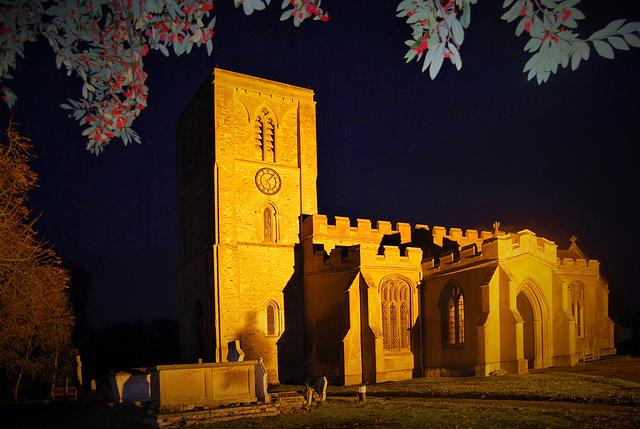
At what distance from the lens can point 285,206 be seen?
30.6 m

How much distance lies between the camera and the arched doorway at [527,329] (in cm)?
2398

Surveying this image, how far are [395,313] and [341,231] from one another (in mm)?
5740

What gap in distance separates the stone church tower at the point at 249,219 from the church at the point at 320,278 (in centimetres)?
6

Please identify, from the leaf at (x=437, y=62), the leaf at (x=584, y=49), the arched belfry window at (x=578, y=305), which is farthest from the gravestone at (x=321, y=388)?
the arched belfry window at (x=578, y=305)

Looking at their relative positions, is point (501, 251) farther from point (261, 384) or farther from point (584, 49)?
point (584, 49)

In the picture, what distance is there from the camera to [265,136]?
31.1 metres

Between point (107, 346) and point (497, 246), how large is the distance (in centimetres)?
5035

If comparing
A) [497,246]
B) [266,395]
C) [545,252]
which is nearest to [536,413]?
[266,395]

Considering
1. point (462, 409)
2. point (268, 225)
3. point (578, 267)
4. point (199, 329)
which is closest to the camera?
point (462, 409)

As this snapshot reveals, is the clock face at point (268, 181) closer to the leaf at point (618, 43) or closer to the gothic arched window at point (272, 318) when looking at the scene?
the gothic arched window at point (272, 318)

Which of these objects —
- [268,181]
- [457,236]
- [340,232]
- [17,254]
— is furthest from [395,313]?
[17,254]

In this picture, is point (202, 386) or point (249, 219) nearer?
point (202, 386)

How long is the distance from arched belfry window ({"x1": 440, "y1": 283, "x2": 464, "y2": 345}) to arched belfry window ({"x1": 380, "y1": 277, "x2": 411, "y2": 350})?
188 centimetres

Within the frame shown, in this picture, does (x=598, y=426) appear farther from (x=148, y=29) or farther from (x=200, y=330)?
(x=200, y=330)
